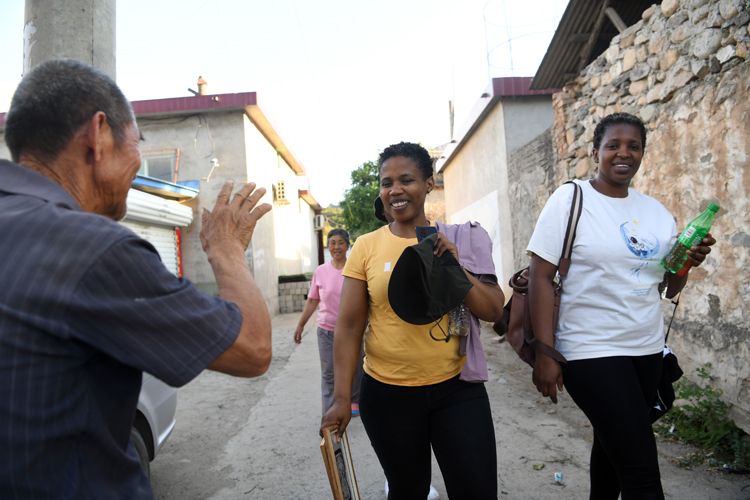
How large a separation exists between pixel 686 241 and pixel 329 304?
3.39 m

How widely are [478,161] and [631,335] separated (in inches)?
423

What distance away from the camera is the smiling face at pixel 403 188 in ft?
8.05

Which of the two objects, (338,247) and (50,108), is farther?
(338,247)

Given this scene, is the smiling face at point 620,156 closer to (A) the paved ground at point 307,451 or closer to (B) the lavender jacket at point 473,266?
(B) the lavender jacket at point 473,266

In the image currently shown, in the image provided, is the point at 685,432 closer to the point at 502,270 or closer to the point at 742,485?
the point at 742,485

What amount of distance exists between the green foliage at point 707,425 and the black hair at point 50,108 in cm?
418

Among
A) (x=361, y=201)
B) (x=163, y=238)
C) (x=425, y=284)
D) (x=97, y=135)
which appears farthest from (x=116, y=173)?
(x=361, y=201)

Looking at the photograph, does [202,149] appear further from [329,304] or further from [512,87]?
[329,304]

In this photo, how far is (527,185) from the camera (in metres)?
8.98

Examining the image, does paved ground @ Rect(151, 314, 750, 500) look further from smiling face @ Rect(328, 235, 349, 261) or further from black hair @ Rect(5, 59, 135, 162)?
black hair @ Rect(5, 59, 135, 162)

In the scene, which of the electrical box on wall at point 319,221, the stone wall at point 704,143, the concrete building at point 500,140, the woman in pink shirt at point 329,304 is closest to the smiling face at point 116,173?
the woman in pink shirt at point 329,304

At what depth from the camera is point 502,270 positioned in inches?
433

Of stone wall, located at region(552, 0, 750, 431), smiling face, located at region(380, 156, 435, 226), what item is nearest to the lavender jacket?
smiling face, located at region(380, 156, 435, 226)

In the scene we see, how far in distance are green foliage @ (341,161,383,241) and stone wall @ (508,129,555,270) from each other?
15.8 m
